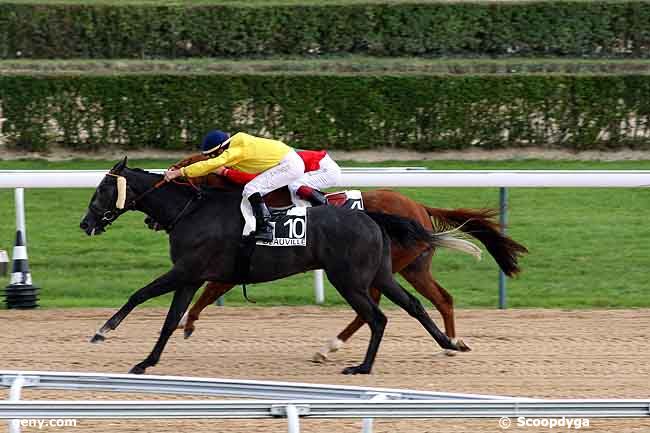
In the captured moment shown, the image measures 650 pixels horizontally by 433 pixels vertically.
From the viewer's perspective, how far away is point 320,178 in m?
7.26

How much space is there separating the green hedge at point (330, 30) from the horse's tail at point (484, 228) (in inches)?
377

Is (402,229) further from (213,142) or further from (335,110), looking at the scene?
(335,110)

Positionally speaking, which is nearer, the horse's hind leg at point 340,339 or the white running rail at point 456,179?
the horse's hind leg at point 340,339

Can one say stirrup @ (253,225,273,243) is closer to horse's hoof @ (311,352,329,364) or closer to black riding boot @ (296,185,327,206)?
black riding boot @ (296,185,327,206)

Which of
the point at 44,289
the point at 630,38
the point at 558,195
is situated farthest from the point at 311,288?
the point at 630,38

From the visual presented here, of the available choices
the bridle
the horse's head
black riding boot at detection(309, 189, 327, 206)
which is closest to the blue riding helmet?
the bridle

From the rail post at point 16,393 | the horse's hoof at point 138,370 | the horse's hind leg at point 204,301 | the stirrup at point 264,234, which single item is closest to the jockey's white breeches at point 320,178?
the stirrup at point 264,234

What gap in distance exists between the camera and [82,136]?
14414 millimetres

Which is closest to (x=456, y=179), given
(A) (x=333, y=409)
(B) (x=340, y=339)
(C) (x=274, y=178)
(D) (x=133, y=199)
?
(B) (x=340, y=339)

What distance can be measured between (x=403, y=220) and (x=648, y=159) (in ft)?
27.7

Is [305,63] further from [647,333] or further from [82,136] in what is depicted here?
[647,333]

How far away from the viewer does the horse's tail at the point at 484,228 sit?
304 inches

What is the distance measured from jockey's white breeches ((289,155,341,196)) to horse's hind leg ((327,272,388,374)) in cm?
63

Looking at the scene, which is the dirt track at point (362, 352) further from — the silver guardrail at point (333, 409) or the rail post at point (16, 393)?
the silver guardrail at point (333, 409)
